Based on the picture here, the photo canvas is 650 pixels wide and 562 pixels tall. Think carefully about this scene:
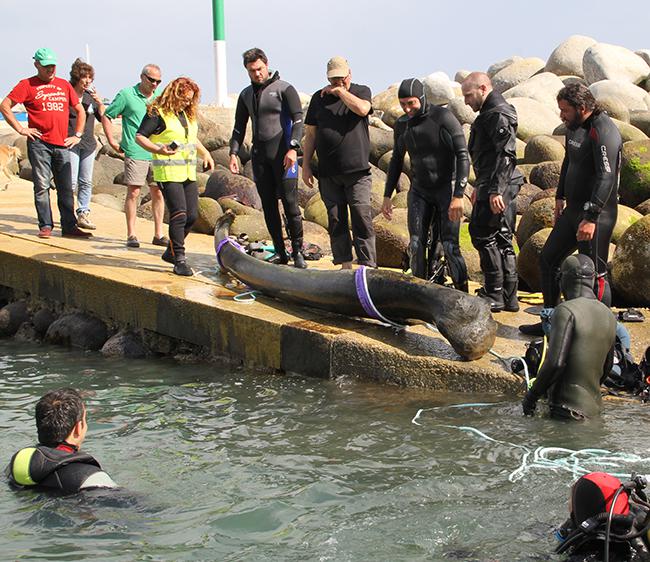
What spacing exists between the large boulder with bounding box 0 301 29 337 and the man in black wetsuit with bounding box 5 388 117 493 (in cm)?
547

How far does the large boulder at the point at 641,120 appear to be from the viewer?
21.0m

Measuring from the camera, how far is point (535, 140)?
1838 cm

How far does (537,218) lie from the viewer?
1132cm

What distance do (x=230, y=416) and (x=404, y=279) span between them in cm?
174

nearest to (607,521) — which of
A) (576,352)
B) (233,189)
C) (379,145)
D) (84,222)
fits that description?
(576,352)

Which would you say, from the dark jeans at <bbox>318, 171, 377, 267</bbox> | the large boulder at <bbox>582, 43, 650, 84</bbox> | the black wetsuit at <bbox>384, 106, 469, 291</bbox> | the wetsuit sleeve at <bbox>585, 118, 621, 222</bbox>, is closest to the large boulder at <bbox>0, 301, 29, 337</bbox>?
the dark jeans at <bbox>318, 171, 377, 267</bbox>

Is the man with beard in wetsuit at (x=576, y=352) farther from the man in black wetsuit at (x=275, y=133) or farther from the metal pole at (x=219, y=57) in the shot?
the metal pole at (x=219, y=57)

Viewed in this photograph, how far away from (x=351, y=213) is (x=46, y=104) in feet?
12.6

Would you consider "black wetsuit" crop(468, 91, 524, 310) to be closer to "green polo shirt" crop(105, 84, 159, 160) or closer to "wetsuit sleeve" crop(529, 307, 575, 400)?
"wetsuit sleeve" crop(529, 307, 575, 400)

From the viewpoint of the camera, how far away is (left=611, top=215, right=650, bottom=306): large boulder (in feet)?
29.8

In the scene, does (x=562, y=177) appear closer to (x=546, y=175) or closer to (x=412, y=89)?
(x=412, y=89)

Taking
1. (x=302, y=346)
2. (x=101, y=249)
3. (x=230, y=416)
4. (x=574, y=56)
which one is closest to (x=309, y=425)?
(x=230, y=416)

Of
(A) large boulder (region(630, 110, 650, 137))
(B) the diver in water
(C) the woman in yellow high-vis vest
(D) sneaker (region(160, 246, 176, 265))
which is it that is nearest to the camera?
(B) the diver in water

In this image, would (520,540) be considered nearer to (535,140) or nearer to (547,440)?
(547,440)
